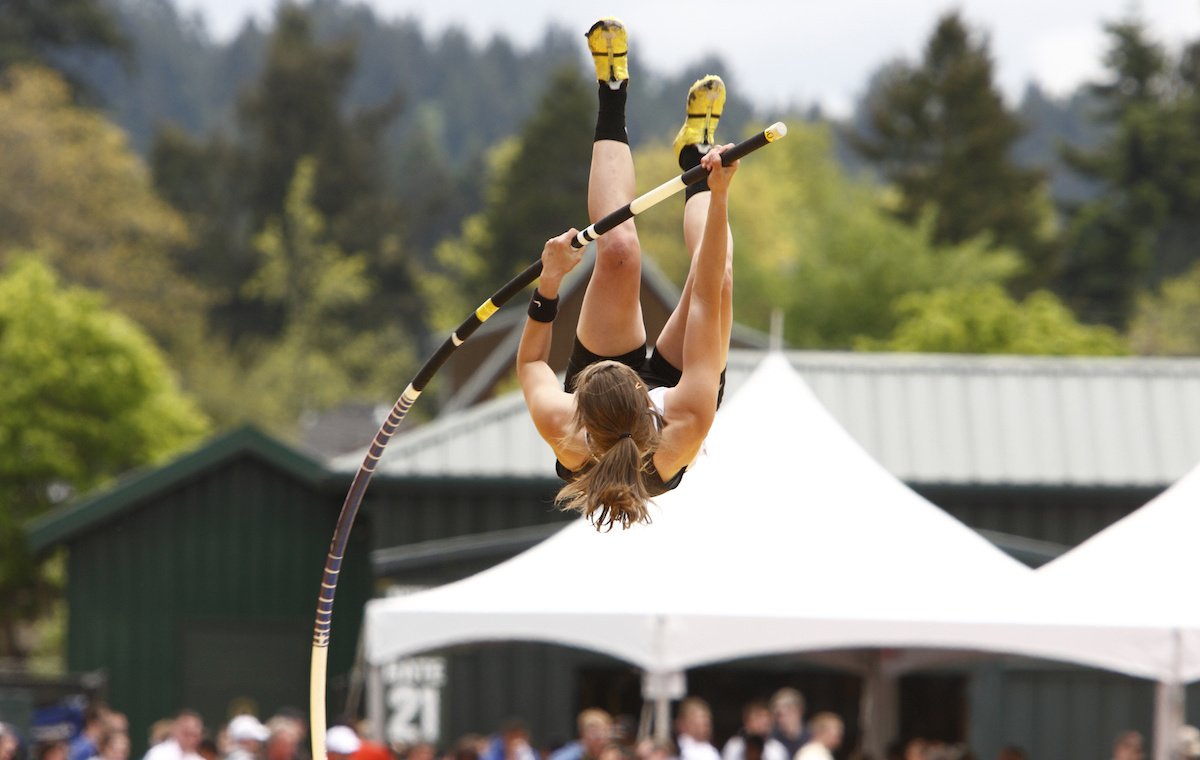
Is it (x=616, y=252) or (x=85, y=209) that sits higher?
(x=85, y=209)

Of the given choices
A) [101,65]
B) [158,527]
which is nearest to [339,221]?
[158,527]

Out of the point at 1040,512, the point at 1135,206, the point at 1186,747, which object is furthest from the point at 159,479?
the point at 1135,206

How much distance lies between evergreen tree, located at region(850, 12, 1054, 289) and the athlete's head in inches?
1663

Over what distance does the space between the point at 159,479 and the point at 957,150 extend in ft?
123

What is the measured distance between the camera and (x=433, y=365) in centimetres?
551

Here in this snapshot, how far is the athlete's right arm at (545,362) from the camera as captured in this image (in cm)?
495

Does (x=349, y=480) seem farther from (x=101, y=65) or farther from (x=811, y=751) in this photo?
(x=101, y=65)

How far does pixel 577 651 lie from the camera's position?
47.9 feet

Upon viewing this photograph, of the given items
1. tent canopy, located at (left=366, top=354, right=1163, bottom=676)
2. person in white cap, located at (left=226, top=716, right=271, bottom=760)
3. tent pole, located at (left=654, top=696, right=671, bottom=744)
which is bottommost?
person in white cap, located at (left=226, top=716, right=271, bottom=760)

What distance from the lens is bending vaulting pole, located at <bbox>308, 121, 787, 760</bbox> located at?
469 centimetres

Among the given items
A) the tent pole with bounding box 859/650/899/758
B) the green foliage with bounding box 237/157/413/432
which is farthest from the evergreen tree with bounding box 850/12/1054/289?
the tent pole with bounding box 859/650/899/758

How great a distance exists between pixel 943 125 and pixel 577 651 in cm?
3896

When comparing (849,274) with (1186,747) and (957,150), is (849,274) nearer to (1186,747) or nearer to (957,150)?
(957,150)

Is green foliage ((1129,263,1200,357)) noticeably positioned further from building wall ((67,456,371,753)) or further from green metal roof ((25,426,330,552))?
green metal roof ((25,426,330,552))
